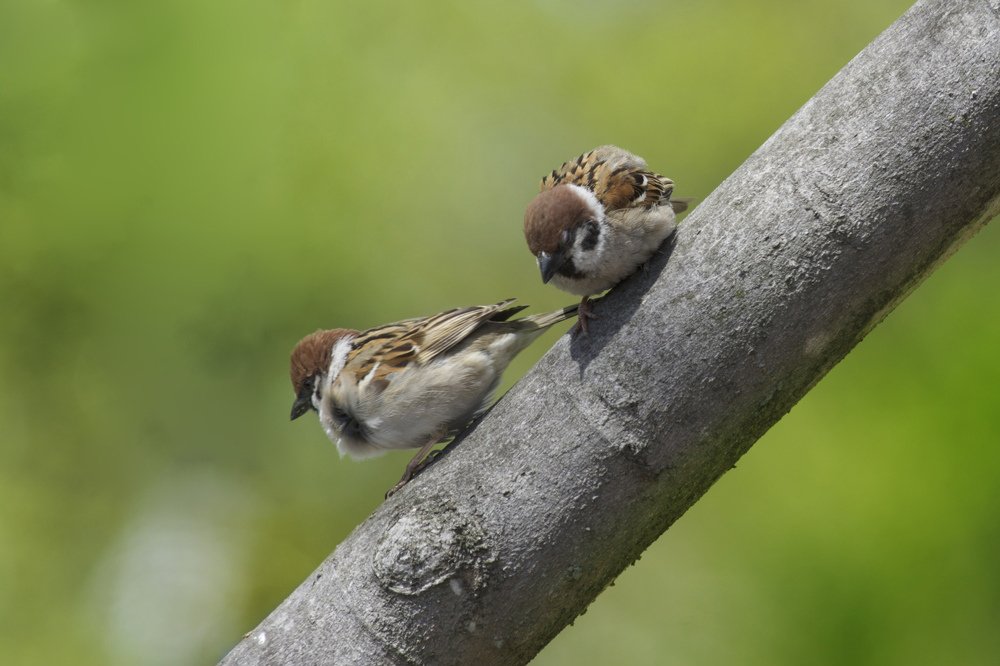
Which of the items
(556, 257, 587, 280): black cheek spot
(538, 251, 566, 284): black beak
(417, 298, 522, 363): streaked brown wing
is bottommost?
(556, 257, 587, 280): black cheek spot

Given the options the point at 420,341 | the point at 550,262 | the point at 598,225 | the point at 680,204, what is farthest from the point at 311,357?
the point at 680,204

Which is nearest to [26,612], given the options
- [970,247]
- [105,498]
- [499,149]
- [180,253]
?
[105,498]

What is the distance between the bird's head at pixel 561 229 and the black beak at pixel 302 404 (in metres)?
0.97

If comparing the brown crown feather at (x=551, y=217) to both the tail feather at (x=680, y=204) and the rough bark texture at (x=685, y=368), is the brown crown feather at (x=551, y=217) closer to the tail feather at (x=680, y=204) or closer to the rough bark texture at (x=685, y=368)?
the rough bark texture at (x=685, y=368)

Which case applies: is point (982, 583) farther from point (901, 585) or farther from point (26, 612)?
point (26, 612)

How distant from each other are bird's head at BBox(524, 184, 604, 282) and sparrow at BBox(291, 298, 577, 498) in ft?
1.10

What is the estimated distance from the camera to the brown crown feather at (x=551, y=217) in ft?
5.06

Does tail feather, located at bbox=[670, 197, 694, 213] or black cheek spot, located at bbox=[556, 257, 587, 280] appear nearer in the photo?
black cheek spot, located at bbox=[556, 257, 587, 280]

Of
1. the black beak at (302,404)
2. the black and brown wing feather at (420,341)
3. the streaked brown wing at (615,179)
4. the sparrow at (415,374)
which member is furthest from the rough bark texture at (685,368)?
the black beak at (302,404)

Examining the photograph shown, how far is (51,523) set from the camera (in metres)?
2.76

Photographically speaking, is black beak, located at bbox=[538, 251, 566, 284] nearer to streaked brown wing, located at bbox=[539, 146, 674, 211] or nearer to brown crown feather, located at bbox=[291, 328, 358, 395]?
streaked brown wing, located at bbox=[539, 146, 674, 211]

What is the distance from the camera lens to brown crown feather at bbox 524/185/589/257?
5.06ft

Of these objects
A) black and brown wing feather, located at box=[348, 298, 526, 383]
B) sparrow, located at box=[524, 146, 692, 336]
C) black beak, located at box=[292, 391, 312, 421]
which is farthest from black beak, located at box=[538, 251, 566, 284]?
black beak, located at box=[292, 391, 312, 421]

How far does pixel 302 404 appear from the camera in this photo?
219 cm
